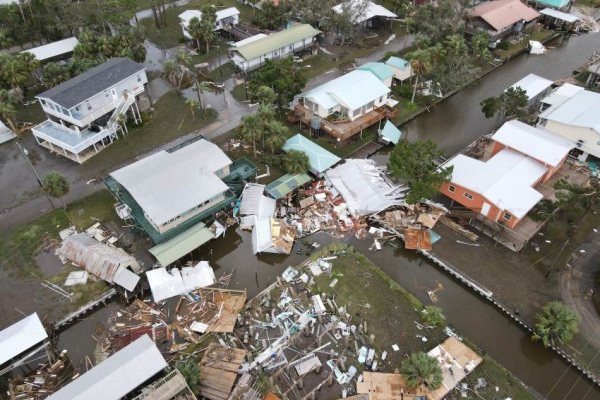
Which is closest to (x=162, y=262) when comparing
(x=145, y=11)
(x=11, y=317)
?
(x=11, y=317)

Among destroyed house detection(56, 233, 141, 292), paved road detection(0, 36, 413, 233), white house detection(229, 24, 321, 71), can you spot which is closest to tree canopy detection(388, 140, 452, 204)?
paved road detection(0, 36, 413, 233)

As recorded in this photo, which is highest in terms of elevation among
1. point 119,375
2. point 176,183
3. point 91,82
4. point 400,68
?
point 91,82

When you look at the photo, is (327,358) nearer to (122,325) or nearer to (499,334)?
(499,334)

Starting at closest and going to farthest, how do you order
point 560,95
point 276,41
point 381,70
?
point 560,95 → point 381,70 → point 276,41

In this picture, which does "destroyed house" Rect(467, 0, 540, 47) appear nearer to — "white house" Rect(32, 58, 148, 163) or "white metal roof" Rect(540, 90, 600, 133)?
"white metal roof" Rect(540, 90, 600, 133)

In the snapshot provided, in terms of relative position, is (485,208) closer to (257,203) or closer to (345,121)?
(345,121)

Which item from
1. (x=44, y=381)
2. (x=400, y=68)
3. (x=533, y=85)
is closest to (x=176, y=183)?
(x=44, y=381)
